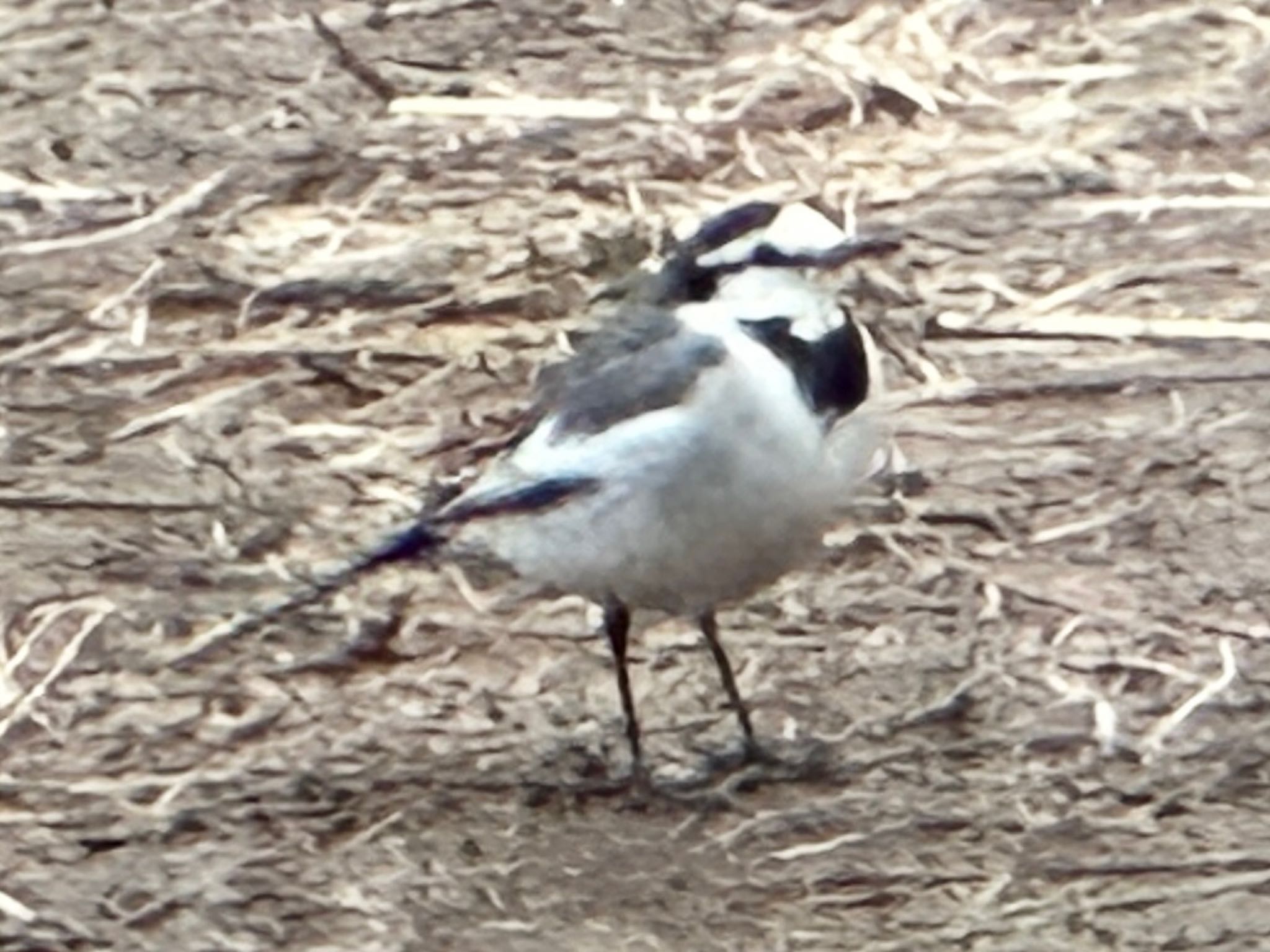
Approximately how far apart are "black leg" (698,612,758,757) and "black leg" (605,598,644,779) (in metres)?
0.06

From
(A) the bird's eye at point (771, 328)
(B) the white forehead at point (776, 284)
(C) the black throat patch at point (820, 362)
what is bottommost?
(C) the black throat patch at point (820, 362)

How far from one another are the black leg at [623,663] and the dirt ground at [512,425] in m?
0.02

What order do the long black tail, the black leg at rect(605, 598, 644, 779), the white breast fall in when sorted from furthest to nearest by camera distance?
the long black tail, the black leg at rect(605, 598, 644, 779), the white breast

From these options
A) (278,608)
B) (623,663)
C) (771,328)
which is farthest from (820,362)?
(278,608)

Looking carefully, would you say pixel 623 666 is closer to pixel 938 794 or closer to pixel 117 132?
pixel 938 794

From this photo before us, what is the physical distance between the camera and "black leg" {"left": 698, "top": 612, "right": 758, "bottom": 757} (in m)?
1.75

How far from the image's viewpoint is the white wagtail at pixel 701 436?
1551 millimetres

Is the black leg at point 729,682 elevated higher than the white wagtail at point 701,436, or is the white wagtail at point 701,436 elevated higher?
the white wagtail at point 701,436

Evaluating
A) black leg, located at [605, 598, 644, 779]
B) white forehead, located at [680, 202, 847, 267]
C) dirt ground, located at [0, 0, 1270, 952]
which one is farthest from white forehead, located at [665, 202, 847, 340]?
dirt ground, located at [0, 0, 1270, 952]

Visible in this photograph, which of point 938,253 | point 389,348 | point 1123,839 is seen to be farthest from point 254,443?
point 1123,839

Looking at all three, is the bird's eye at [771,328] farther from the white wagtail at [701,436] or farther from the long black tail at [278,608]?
the long black tail at [278,608]

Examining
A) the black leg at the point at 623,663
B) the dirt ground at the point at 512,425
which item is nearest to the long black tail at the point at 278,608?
the dirt ground at the point at 512,425

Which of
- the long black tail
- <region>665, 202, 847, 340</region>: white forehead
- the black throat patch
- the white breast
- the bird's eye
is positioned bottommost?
the long black tail

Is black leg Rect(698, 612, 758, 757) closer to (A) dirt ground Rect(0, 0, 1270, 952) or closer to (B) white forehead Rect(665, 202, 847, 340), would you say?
(A) dirt ground Rect(0, 0, 1270, 952)
